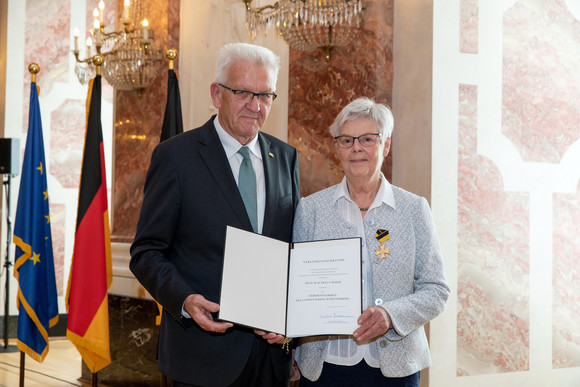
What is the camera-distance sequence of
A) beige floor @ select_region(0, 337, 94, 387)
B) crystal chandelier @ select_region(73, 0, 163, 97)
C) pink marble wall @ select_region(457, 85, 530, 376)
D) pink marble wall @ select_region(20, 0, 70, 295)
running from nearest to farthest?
1. pink marble wall @ select_region(457, 85, 530, 376)
2. crystal chandelier @ select_region(73, 0, 163, 97)
3. beige floor @ select_region(0, 337, 94, 387)
4. pink marble wall @ select_region(20, 0, 70, 295)

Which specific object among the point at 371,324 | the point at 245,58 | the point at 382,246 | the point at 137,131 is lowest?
the point at 371,324

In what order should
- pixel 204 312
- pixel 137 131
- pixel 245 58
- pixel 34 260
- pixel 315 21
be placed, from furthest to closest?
pixel 137 131
pixel 34 260
pixel 315 21
pixel 245 58
pixel 204 312

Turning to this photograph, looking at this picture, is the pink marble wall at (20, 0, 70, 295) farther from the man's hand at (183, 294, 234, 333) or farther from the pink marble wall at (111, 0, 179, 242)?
the man's hand at (183, 294, 234, 333)

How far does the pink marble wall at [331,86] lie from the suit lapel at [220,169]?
6.70 feet

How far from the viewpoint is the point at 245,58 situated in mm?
2518

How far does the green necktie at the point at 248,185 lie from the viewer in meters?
2.48

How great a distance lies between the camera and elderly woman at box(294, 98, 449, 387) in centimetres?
233

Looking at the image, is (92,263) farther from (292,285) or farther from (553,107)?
(553,107)

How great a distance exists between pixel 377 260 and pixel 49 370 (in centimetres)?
592

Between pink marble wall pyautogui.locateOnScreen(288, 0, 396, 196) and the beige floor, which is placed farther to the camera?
the beige floor

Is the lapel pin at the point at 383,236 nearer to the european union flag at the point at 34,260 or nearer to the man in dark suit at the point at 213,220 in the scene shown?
the man in dark suit at the point at 213,220

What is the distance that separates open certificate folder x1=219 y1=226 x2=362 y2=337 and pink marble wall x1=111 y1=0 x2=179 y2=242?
3.86 meters

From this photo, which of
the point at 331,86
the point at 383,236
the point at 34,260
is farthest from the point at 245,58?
→ the point at 34,260

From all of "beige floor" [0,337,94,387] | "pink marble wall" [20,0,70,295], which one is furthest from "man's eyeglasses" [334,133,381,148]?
"pink marble wall" [20,0,70,295]
